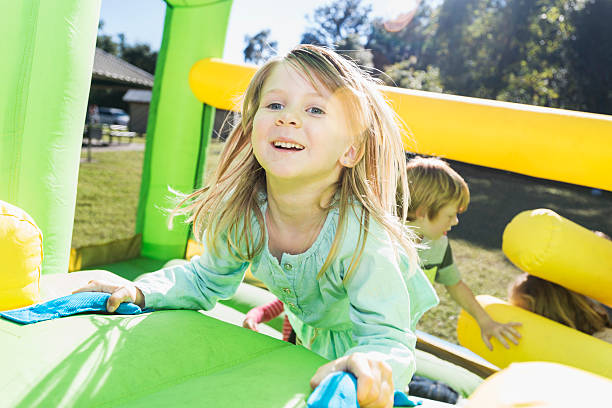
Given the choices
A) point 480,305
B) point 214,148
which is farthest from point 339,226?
point 214,148

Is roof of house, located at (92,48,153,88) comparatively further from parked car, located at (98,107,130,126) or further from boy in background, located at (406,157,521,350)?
parked car, located at (98,107,130,126)

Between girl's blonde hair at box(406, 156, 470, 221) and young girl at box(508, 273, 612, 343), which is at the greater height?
girl's blonde hair at box(406, 156, 470, 221)

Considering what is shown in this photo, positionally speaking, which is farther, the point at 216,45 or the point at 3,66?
the point at 216,45

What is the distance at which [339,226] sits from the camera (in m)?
1.11

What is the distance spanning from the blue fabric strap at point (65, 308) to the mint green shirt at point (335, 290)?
3.5 inches

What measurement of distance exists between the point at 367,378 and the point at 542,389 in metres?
0.23

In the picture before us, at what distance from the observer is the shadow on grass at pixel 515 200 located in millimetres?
1890

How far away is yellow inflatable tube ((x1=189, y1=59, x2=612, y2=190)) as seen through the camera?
171 centimetres

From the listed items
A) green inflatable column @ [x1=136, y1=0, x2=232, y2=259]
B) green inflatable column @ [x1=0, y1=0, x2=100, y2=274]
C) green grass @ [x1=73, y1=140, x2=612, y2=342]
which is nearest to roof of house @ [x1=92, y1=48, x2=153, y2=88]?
green grass @ [x1=73, y1=140, x2=612, y2=342]

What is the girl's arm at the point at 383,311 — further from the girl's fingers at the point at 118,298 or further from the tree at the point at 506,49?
the tree at the point at 506,49

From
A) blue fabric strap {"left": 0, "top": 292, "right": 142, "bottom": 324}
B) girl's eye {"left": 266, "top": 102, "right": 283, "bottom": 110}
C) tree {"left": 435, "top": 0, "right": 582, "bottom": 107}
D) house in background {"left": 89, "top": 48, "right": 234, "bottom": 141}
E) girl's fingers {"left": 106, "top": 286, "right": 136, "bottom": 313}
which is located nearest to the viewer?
blue fabric strap {"left": 0, "top": 292, "right": 142, "bottom": 324}

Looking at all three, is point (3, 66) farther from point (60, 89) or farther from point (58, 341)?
point (58, 341)

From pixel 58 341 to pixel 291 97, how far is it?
646 mm

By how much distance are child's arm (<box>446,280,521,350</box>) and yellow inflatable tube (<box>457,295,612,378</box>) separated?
1.0 inches
